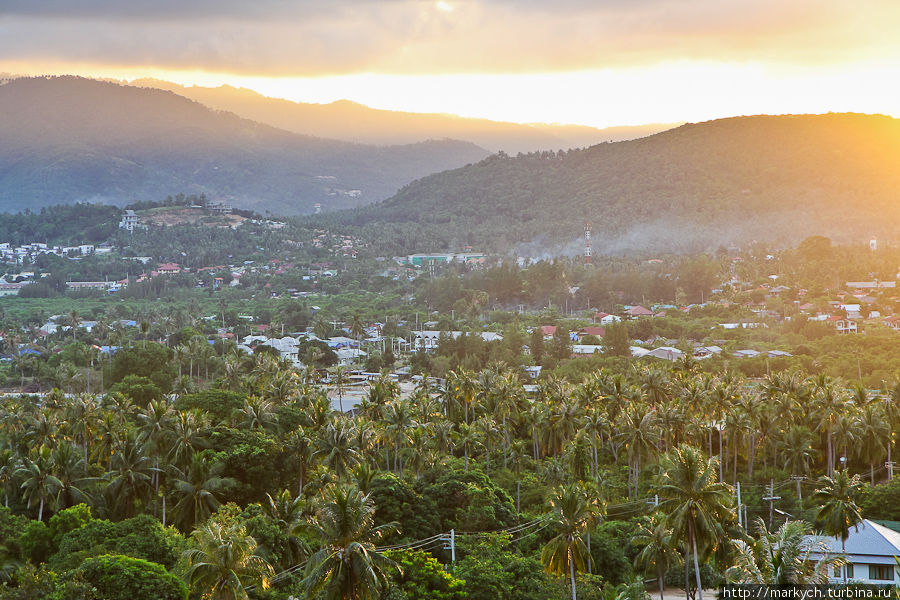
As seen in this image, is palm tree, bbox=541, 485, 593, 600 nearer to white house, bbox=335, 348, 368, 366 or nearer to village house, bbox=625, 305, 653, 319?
white house, bbox=335, 348, 368, 366

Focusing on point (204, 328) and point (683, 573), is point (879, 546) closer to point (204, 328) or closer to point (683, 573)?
point (683, 573)

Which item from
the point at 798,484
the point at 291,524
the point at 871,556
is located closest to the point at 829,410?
the point at 798,484

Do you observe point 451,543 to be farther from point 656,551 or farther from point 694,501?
Result: point 694,501

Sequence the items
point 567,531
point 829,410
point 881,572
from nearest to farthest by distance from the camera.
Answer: point 567,531
point 881,572
point 829,410

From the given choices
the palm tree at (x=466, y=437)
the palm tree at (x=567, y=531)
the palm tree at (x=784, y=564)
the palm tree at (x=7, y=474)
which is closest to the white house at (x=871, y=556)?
the palm tree at (x=567, y=531)

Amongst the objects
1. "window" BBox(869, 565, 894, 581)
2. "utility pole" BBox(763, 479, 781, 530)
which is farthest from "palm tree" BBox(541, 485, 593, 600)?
"utility pole" BBox(763, 479, 781, 530)

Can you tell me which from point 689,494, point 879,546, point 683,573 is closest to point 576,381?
point 683,573
